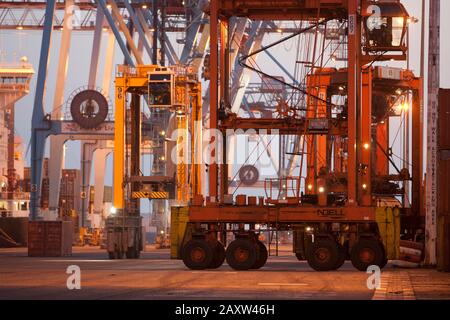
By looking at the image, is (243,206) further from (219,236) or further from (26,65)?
(26,65)

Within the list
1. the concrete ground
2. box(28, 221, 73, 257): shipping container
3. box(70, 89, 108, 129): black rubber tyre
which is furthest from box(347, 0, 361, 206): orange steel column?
box(70, 89, 108, 129): black rubber tyre

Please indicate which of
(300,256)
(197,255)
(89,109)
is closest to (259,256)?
Result: (197,255)

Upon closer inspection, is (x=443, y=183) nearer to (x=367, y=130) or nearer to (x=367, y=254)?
(x=367, y=254)

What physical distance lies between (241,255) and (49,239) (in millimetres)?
22959

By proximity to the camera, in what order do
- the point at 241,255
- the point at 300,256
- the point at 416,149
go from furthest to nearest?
the point at 416,149, the point at 300,256, the point at 241,255

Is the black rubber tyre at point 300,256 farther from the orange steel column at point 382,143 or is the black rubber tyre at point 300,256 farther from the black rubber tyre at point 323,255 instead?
Result: the orange steel column at point 382,143

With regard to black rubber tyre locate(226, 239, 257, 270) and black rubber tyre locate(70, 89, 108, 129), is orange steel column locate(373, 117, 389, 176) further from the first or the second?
black rubber tyre locate(226, 239, 257, 270)

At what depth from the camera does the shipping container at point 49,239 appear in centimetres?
5344

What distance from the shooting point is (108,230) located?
160 ft

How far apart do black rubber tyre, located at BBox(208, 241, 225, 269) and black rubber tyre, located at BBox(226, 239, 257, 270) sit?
1.76 feet

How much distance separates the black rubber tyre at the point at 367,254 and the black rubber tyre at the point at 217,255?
13.0 ft

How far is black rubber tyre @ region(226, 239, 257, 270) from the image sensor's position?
32594mm

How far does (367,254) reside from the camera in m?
32.4
